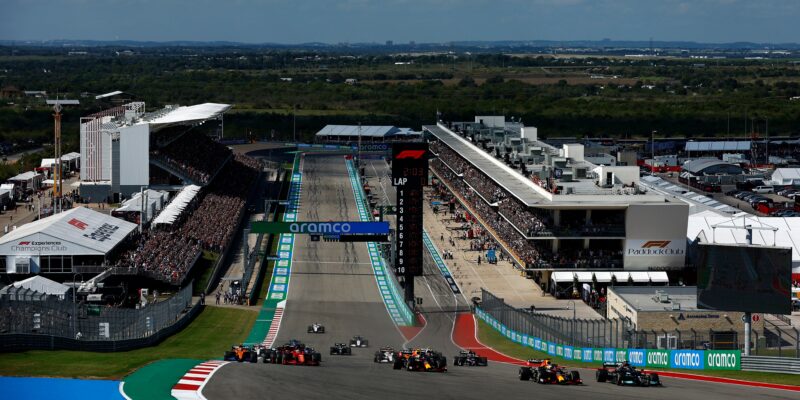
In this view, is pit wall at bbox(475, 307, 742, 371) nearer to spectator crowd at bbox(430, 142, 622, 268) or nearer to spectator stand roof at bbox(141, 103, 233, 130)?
spectator crowd at bbox(430, 142, 622, 268)

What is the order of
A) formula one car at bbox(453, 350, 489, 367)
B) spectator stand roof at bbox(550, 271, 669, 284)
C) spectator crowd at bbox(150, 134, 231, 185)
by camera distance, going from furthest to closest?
spectator crowd at bbox(150, 134, 231, 185)
spectator stand roof at bbox(550, 271, 669, 284)
formula one car at bbox(453, 350, 489, 367)

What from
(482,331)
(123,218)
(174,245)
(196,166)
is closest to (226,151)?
(196,166)

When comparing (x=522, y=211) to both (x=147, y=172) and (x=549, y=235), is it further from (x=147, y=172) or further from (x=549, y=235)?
(x=147, y=172)

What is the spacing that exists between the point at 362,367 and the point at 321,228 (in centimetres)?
2969

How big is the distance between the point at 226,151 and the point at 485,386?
9409 centimetres

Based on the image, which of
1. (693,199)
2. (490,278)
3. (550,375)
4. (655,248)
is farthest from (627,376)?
(693,199)

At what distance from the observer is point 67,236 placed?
70.7 meters

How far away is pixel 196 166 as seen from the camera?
111625 millimetres

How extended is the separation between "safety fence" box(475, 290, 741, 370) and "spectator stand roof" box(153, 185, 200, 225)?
99.0 feet

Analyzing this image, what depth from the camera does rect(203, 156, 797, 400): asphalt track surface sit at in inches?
1766

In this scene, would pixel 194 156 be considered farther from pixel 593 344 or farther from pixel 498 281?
pixel 593 344

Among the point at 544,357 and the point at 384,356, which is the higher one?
the point at 384,356

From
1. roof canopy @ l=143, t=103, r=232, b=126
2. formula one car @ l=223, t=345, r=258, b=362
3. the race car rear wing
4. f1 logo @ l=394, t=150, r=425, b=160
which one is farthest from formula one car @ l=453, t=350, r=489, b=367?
roof canopy @ l=143, t=103, r=232, b=126

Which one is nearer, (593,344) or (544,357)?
(593,344)
